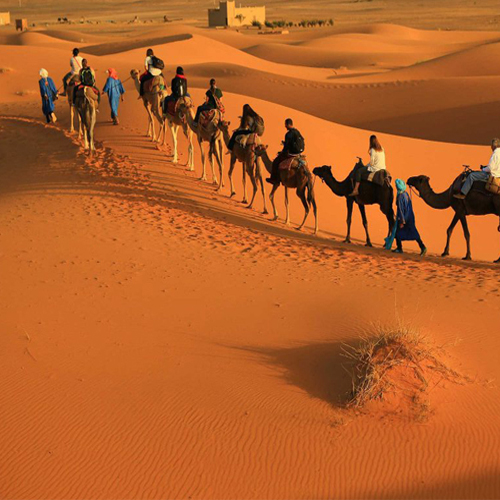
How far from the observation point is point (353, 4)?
11194 centimetres

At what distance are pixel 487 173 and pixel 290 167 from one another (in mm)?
3781

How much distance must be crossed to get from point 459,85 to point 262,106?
12896mm

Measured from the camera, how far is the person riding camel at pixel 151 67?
2075 centimetres

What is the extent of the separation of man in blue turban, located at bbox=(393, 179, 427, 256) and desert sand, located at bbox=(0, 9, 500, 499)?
622 mm

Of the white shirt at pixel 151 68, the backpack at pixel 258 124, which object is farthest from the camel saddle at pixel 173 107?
the backpack at pixel 258 124

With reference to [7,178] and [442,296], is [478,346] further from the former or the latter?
[7,178]

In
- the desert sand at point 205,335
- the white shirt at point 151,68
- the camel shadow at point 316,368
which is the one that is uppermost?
the white shirt at point 151,68

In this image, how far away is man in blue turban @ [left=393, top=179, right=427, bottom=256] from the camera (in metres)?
15.1

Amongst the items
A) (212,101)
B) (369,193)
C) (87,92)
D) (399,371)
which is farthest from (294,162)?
(399,371)

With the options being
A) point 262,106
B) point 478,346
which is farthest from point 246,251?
point 262,106

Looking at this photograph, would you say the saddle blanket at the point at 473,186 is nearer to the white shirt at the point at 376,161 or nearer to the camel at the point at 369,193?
the camel at the point at 369,193

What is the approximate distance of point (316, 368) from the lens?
9.77 meters

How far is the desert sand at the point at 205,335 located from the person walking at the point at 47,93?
5.97ft

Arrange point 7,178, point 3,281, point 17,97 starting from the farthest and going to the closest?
point 17,97 → point 7,178 → point 3,281
